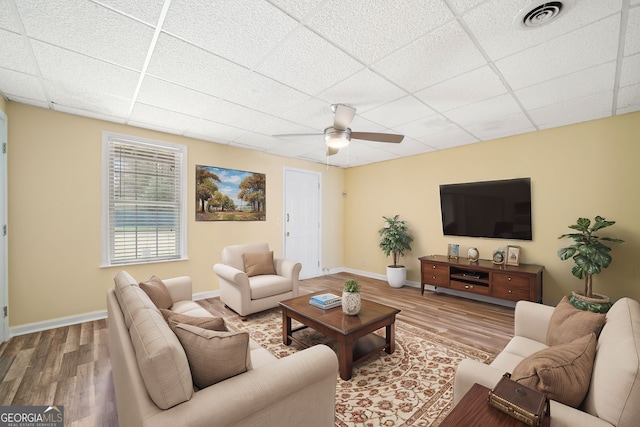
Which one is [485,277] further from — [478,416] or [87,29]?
[87,29]

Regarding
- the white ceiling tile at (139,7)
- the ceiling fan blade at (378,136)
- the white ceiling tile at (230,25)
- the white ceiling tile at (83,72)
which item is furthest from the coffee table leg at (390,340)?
the white ceiling tile at (83,72)

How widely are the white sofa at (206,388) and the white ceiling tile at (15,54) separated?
6.65 ft

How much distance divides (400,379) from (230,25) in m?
2.94

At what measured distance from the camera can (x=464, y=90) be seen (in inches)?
103

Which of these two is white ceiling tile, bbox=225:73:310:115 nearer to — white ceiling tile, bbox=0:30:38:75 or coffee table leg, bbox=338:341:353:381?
white ceiling tile, bbox=0:30:38:75

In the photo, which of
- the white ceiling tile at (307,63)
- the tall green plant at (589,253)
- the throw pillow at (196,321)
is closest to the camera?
the throw pillow at (196,321)

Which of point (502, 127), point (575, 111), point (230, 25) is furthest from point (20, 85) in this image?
point (575, 111)

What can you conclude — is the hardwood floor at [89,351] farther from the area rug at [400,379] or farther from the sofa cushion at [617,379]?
the sofa cushion at [617,379]

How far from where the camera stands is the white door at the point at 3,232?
279 cm

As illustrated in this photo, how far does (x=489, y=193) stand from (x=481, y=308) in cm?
177

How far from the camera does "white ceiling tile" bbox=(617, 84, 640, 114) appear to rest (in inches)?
102

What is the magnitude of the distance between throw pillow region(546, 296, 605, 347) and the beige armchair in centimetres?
273

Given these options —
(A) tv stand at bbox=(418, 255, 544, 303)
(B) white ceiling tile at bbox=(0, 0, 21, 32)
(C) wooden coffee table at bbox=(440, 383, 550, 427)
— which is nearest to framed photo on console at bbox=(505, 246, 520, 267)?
(A) tv stand at bbox=(418, 255, 544, 303)

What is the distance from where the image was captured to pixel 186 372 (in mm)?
1085
